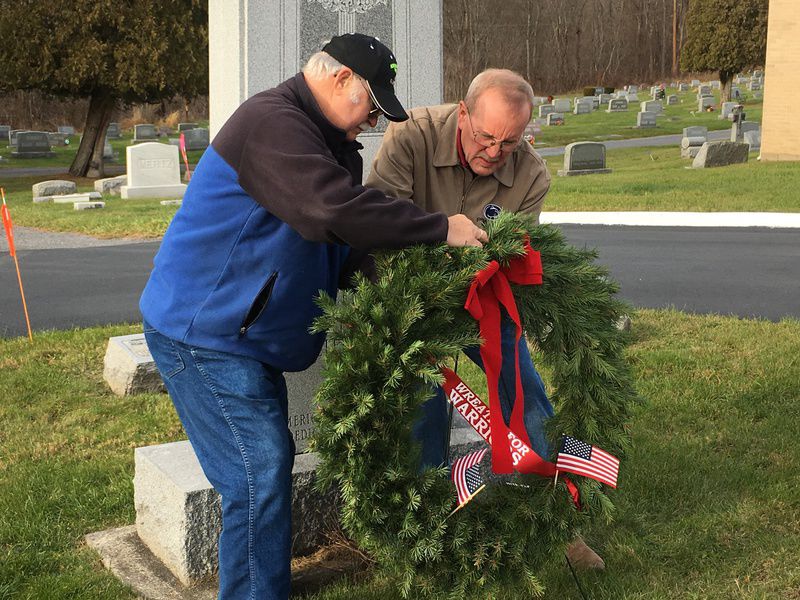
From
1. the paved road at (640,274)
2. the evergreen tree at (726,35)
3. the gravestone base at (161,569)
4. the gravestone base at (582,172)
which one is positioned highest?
the evergreen tree at (726,35)

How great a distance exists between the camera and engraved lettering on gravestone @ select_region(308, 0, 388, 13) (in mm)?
4555

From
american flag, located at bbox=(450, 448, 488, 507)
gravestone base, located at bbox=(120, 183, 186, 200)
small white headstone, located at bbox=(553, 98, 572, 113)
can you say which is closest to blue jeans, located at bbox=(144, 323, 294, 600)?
american flag, located at bbox=(450, 448, 488, 507)

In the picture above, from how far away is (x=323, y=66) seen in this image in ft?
9.43

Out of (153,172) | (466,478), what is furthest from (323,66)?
(153,172)

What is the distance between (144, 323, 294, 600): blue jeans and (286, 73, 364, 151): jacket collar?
710mm

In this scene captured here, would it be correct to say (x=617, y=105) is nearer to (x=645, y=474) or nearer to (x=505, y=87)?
(x=645, y=474)

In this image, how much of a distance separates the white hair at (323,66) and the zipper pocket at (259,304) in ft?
1.93

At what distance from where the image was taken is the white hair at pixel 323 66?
9.36ft

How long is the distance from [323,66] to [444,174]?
83 cm

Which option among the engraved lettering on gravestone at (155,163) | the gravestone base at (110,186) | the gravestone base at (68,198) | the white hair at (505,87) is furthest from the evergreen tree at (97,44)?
the white hair at (505,87)

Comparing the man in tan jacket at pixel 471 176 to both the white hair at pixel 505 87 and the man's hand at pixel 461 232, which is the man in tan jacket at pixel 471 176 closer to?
the white hair at pixel 505 87

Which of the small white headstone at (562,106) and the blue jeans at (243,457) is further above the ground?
the small white headstone at (562,106)

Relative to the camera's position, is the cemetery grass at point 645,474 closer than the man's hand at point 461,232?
No

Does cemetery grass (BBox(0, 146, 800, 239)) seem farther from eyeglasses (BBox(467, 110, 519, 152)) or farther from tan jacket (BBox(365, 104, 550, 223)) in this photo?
eyeglasses (BBox(467, 110, 519, 152))
